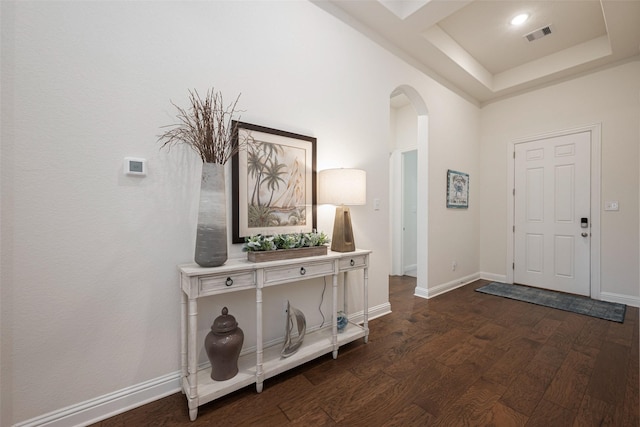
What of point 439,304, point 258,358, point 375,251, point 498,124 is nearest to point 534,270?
point 439,304

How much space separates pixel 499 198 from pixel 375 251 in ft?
8.89

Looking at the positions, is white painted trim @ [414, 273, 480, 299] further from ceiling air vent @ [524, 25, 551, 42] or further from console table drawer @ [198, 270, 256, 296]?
ceiling air vent @ [524, 25, 551, 42]

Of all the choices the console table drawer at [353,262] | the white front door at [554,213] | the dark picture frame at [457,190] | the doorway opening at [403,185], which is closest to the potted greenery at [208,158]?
the console table drawer at [353,262]

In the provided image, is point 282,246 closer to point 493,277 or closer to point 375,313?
point 375,313

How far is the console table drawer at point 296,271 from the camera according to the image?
1691 millimetres

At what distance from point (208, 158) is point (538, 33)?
3.91 metres

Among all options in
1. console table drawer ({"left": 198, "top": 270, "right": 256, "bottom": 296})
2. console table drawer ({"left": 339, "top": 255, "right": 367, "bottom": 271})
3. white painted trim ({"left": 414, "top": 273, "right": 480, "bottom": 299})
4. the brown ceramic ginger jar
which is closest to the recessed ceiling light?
console table drawer ({"left": 339, "top": 255, "right": 367, "bottom": 271})

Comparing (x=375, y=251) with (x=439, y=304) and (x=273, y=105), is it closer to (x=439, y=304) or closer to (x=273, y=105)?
(x=439, y=304)

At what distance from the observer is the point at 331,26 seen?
240 centimetres

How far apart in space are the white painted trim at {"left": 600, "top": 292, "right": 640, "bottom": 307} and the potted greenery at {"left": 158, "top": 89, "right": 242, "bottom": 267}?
14.6 feet

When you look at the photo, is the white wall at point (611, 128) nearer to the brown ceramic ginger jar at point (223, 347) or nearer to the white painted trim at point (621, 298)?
the white painted trim at point (621, 298)

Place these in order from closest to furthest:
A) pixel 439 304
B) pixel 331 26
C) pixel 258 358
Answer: pixel 258 358 < pixel 331 26 < pixel 439 304

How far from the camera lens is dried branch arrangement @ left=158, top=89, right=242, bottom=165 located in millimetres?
1576

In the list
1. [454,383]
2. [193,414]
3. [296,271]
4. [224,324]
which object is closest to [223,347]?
[224,324]
